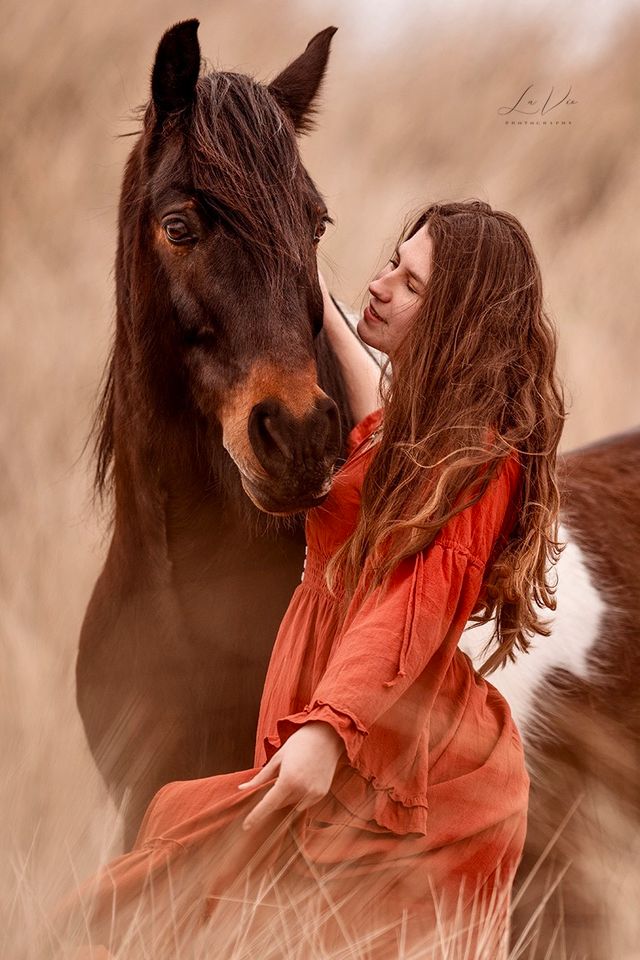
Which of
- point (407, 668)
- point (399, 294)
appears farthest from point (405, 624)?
point (399, 294)

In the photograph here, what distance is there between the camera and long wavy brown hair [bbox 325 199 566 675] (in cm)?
102

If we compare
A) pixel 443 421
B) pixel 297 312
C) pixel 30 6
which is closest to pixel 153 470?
pixel 297 312

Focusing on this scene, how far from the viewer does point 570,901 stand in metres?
1.39

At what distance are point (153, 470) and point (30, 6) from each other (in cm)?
56

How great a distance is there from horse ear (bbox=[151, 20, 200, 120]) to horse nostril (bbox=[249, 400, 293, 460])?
409 mm

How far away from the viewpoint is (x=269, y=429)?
1.00 meters

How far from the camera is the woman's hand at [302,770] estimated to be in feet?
2.76

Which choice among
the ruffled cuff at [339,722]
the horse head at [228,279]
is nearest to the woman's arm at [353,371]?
the horse head at [228,279]

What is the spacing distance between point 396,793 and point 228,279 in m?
0.57

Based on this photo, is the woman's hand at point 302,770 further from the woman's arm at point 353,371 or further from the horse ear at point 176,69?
Answer: the horse ear at point 176,69

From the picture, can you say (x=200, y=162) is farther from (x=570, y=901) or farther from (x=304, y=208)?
(x=570, y=901)

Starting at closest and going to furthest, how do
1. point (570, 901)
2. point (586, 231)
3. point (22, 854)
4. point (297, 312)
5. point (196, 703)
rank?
1. point (22, 854)
2. point (297, 312)
3. point (196, 703)
4. point (570, 901)
5. point (586, 231)
